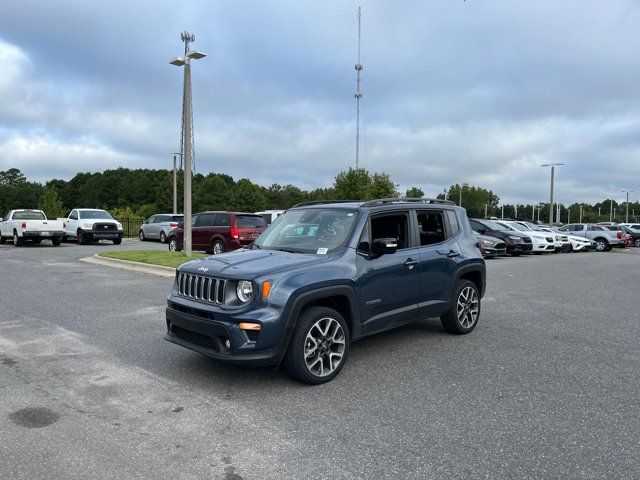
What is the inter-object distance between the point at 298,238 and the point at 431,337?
7.77ft

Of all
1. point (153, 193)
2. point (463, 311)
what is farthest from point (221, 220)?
point (153, 193)

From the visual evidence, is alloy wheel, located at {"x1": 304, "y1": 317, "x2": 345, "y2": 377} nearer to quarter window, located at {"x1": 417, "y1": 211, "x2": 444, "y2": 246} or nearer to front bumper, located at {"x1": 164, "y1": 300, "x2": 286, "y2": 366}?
front bumper, located at {"x1": 164, "y1": 300, "x2": 286, "y2": 366}

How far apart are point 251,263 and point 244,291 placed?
1.33 feet

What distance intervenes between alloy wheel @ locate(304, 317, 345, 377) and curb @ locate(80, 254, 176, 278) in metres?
8.33

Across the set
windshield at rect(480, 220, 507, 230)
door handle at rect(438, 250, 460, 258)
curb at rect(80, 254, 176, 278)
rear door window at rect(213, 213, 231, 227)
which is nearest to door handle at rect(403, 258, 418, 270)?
door handle at rect(438, 250, 460, 258)

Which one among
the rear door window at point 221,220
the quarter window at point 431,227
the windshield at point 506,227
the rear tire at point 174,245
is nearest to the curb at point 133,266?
the rear tire at point 174,245

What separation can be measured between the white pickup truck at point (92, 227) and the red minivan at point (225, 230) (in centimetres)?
851

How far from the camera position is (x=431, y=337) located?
22.2ft

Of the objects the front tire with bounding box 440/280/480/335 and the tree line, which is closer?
the front tire with bounding box 440/280/480/335

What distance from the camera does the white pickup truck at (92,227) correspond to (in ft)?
80.5

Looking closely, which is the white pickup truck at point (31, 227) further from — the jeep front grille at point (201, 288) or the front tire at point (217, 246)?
the jeep front grille at point (201, 288)

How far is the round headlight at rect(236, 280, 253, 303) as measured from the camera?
4609 mm

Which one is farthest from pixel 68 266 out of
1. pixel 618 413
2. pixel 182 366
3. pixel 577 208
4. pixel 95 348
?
pixel 577 208

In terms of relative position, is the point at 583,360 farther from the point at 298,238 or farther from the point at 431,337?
the point at 298,238
